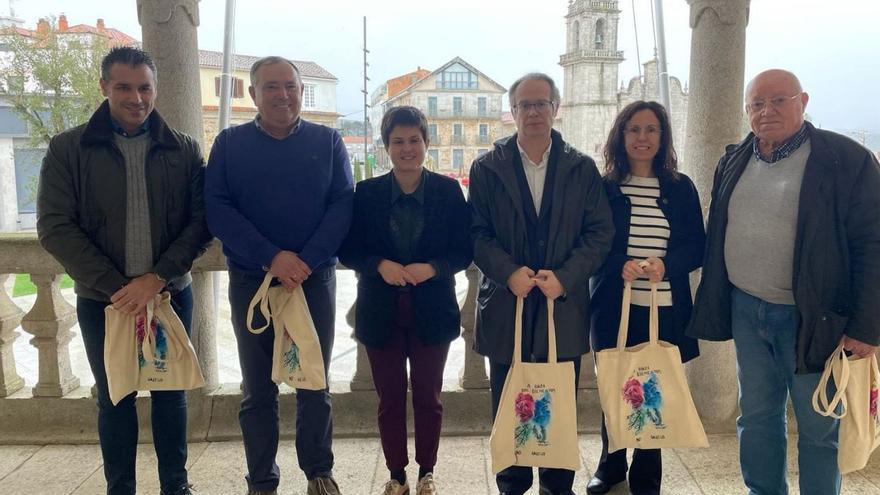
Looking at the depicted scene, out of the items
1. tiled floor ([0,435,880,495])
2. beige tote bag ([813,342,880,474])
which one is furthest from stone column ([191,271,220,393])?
beige tote bag ([813,342,880,474])

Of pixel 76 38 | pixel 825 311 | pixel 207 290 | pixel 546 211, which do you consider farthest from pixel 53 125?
pixel 825 311

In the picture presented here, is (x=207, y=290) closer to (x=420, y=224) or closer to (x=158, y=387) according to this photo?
(x=158, y=387)

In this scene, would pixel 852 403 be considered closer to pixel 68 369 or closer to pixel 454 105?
pixel 454 105

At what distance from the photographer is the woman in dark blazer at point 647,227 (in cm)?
217

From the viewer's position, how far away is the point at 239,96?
339 centimetres

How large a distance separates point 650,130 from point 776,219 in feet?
1.73

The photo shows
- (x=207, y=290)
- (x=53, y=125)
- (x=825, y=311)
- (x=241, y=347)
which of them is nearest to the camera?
(x=825, y=311)

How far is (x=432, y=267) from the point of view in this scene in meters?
2.15

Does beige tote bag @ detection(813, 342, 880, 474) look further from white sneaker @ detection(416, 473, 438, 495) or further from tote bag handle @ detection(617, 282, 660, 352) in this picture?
white sneaker @ detection(416, 473, 438, 495)

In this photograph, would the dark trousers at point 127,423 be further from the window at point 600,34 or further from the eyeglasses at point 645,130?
the window at point 600,34

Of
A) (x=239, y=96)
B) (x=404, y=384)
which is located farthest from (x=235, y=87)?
(x=404, y=384)

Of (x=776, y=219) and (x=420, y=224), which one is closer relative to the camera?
(x=776, y=219)

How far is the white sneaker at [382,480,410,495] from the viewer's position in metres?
2.32

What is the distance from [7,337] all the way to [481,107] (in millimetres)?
2738
